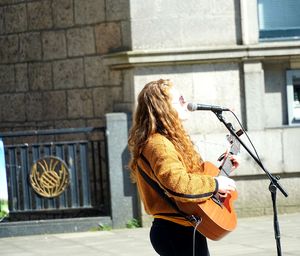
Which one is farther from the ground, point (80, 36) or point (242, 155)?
point (80, 36)

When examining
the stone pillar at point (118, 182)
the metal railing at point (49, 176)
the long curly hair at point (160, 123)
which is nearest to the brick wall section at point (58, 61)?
the stone pillar at point (118, 182)

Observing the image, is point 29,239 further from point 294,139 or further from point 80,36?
point 294,139

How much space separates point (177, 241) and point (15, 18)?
27.2ft

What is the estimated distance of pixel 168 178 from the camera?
5270 millimetres

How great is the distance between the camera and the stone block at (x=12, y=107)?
13.1m

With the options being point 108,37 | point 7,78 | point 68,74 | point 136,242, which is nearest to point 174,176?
point 136,242

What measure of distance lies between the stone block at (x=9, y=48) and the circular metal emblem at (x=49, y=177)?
2.28 m

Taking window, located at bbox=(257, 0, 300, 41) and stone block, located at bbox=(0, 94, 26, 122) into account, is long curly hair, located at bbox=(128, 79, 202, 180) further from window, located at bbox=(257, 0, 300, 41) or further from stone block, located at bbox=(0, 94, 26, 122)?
stone block, located at bbox=(0, 94, 26, 122)

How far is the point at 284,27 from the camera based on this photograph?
1214 centimetres

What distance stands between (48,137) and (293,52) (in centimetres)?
366

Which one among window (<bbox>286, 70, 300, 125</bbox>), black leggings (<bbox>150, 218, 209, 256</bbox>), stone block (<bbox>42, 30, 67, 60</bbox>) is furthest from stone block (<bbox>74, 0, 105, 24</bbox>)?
black leggings (<bbox>150, 218, 209, 256</bbox>)

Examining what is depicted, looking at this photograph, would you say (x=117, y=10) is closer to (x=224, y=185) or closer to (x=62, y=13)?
(x=62, y=13)

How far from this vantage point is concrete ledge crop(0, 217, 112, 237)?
1152 centimetres

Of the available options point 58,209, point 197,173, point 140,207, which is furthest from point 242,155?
point 197,173
